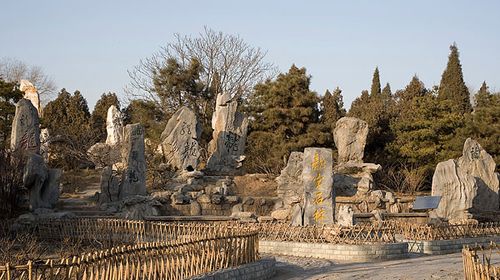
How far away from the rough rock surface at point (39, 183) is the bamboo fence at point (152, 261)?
36.6ft

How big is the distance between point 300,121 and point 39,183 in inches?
590

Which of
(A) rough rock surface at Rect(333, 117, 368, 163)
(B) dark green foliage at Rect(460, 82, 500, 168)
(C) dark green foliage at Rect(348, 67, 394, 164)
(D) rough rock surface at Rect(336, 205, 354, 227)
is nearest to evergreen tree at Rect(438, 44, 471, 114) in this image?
(C) dark green foliage at Rect(348, 67, 394, 164)

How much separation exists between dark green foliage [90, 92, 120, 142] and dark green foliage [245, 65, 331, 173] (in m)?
11.0

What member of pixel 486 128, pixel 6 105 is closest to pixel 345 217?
pixel 486 128

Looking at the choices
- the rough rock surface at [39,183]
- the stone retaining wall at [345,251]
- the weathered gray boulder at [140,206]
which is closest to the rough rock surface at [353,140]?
the weathered gray boulder at [140,206]

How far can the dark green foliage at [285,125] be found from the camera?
33688 mm

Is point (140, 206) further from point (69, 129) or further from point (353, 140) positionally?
point (69, 129)

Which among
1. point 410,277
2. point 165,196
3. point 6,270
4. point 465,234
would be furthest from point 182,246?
point 165,196

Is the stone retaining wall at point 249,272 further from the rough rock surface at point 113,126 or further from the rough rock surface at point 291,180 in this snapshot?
the rough rock surface at point 113,126

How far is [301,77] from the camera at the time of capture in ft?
113

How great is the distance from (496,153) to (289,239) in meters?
18.0

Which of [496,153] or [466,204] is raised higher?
[496,153]

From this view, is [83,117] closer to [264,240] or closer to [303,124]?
[303,124]

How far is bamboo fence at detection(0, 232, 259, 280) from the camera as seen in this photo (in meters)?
8.99
